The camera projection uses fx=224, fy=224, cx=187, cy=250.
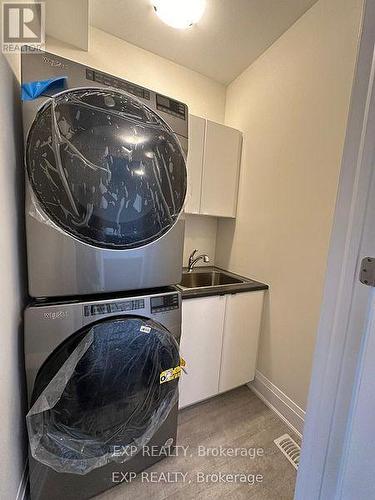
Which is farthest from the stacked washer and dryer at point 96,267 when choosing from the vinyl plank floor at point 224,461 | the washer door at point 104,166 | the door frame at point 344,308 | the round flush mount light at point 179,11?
the round flush mount light at point 179,11

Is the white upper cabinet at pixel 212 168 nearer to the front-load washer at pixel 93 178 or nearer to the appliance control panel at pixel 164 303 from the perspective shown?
the front-load washer at pixel 93 178

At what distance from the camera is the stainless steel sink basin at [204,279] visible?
1.96 m

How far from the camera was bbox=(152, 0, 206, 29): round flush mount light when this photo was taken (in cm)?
129

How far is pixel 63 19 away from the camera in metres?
1.32

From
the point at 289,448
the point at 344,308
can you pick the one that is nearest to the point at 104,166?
the point at 344,308

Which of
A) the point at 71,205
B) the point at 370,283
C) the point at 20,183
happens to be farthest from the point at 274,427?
the point at 20,183

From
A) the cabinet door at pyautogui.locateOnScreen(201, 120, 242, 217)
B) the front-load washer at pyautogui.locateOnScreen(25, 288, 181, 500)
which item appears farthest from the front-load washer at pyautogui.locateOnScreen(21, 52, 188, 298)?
the cabinet door at pyautogui.locateOnScreen(201, 120, 242, 217)

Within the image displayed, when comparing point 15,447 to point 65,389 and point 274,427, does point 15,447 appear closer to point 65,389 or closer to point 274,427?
point 65,389

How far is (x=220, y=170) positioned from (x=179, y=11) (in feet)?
3.21

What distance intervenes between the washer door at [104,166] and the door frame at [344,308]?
641mm

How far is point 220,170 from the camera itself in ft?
6.13

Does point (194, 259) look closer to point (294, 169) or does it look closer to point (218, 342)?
point (218, 342)

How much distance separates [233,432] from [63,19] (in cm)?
271

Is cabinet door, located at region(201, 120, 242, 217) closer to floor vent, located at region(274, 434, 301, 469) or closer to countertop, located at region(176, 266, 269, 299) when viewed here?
countertop, located at region(176, 266, 269, 299)
